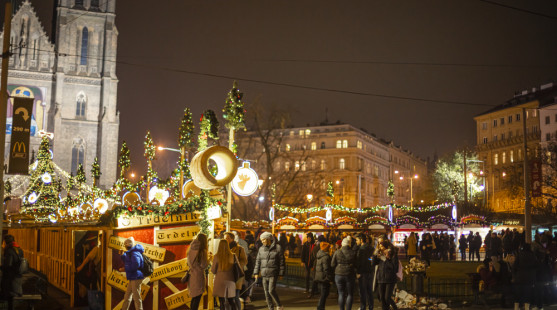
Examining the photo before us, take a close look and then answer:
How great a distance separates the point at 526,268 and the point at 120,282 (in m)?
8.84

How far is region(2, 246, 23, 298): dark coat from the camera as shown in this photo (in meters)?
12.5

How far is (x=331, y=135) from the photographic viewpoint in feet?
348

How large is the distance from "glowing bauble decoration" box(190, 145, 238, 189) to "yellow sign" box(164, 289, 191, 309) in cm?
238

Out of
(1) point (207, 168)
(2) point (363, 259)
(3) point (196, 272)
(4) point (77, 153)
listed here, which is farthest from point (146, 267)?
(4) point (77, 153)

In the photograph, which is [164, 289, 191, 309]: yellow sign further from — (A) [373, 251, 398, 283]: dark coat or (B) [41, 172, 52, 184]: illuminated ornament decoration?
(B) [41, 172, 52, 184]: illuminated ornament decoration

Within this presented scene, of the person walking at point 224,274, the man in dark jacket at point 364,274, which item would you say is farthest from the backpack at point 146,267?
the man in dark jacket at point 364,274

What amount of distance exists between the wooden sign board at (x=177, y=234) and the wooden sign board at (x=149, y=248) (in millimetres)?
181

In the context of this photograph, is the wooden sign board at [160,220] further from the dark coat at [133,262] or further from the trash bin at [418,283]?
the trash bin at [418,283]

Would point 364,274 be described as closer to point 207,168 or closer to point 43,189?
point 207,168

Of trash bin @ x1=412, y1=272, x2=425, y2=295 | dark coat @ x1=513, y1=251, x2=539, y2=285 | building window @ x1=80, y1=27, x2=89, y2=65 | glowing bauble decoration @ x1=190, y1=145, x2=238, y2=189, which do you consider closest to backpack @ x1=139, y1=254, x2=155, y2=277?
glowing bauble decoration @ x1=190, y1=145, x2=238, y2=189

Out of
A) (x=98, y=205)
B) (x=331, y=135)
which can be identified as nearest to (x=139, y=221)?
(x=98, y=205)

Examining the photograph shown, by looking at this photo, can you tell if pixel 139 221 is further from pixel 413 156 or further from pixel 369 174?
pixel 413 156

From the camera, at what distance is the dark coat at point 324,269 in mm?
13250

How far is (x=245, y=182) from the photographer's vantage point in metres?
16.8
